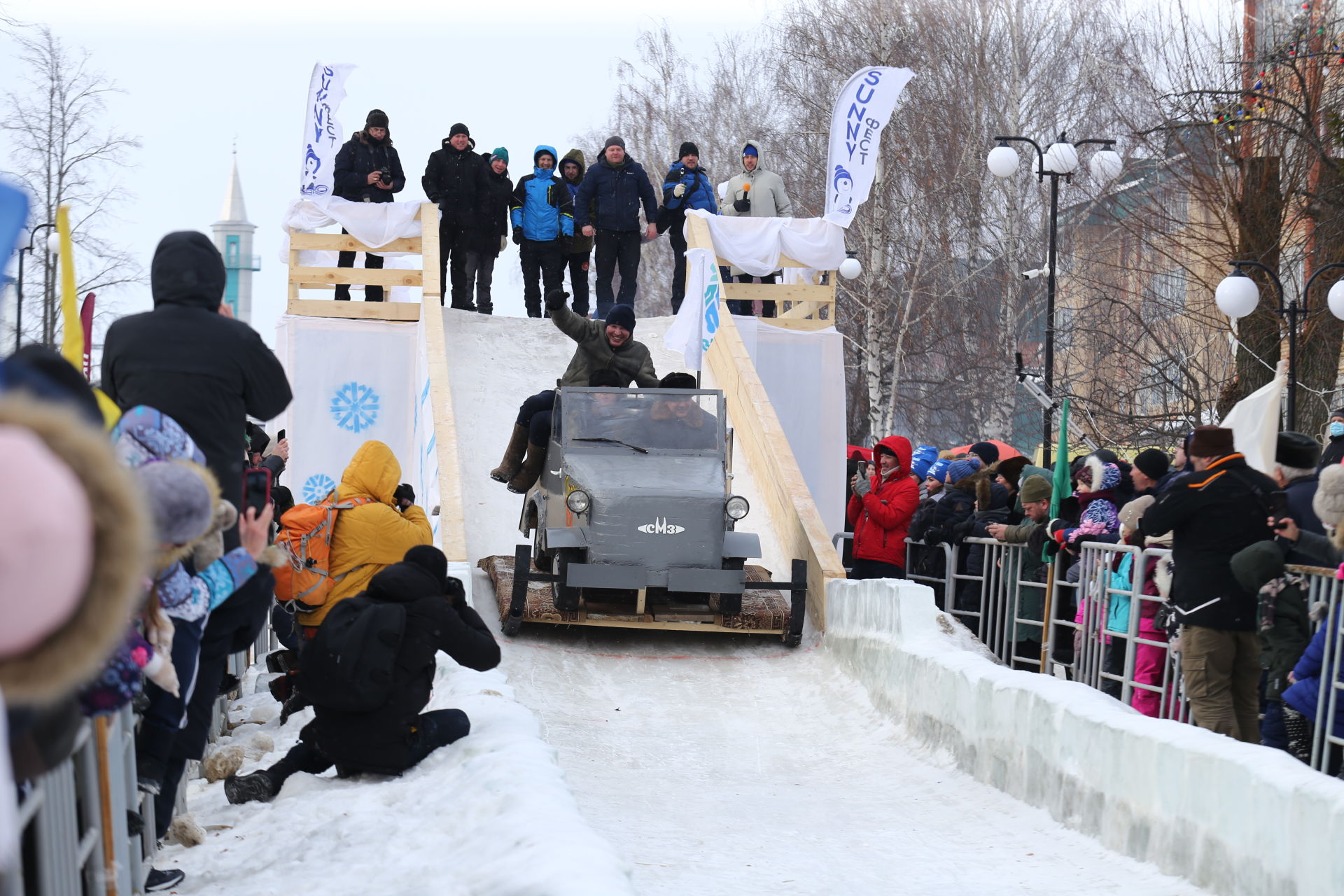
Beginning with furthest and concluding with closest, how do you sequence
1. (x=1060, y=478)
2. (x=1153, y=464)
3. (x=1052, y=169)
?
(x=1052, y=169)
(x=1060, y=478)
(x=1153, y=464)

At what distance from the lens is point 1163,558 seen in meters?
7.88

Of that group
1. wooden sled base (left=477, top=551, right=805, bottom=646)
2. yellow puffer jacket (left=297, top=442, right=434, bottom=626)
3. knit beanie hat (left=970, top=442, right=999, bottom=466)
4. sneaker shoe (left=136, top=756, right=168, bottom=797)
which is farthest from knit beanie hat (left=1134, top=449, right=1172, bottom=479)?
sneaker shoe (left=136, top=756, right=168, bottom=797)

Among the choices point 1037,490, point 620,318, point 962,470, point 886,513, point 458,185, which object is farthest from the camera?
point 458,185

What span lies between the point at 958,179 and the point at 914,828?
91.2 ft

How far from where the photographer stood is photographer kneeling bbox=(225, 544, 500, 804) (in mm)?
5828

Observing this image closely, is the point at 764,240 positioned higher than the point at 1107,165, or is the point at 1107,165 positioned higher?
the point at 1107,165

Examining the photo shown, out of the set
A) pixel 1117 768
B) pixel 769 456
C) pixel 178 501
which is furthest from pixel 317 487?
pixel 178 501

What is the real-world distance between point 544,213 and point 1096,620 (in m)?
9.64

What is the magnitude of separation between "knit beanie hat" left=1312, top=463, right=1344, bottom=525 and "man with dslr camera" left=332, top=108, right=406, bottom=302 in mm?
12250

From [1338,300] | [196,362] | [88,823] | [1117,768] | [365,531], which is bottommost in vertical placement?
[1117,768]

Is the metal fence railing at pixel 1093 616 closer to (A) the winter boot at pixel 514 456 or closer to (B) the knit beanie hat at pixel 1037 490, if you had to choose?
(B) the knit beanie hat at pixel 1037 490

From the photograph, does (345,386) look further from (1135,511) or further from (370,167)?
(1135,511)

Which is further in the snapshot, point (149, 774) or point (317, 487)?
point (317, 487)

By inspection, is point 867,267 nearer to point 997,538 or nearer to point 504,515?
point 504,515
